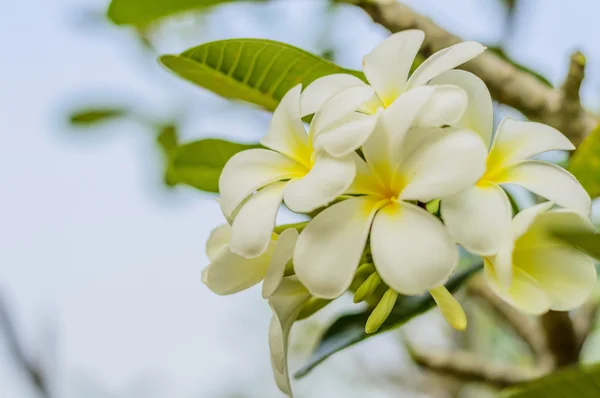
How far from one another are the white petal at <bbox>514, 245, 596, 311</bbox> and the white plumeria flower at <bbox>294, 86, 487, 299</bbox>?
0.24 ft

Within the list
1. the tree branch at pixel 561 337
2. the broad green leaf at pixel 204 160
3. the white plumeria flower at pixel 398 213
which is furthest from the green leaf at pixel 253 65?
the tree branch at pixel 561 337

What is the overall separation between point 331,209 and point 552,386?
150mm

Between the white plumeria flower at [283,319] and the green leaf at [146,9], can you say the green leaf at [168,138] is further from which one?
the white plumeria flower at [283,319]

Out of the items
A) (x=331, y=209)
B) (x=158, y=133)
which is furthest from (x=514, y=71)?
(x=158, y=133)

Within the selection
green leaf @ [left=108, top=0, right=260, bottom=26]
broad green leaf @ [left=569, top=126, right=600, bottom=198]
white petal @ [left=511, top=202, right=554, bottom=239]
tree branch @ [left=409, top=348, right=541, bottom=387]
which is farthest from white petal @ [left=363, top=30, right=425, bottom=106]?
tree branch @ [left=409, top=348, right=541, bottom=387]

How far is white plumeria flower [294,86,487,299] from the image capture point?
29 centimetres

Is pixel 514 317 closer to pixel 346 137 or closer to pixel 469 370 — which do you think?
pixel 469 370

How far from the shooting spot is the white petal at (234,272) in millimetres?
364

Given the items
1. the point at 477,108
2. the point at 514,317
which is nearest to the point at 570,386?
the point at 477,108

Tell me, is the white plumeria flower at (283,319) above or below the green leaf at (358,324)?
above

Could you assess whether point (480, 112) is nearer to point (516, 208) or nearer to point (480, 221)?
point (480, 221)

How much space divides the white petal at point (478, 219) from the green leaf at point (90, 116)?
2.87ft

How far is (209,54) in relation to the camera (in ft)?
1.56

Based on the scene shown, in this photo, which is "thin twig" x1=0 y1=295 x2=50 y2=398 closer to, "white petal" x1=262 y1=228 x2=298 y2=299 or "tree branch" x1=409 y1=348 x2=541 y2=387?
"tree branch" x1=409 y1=348 x2=541 y2=387
